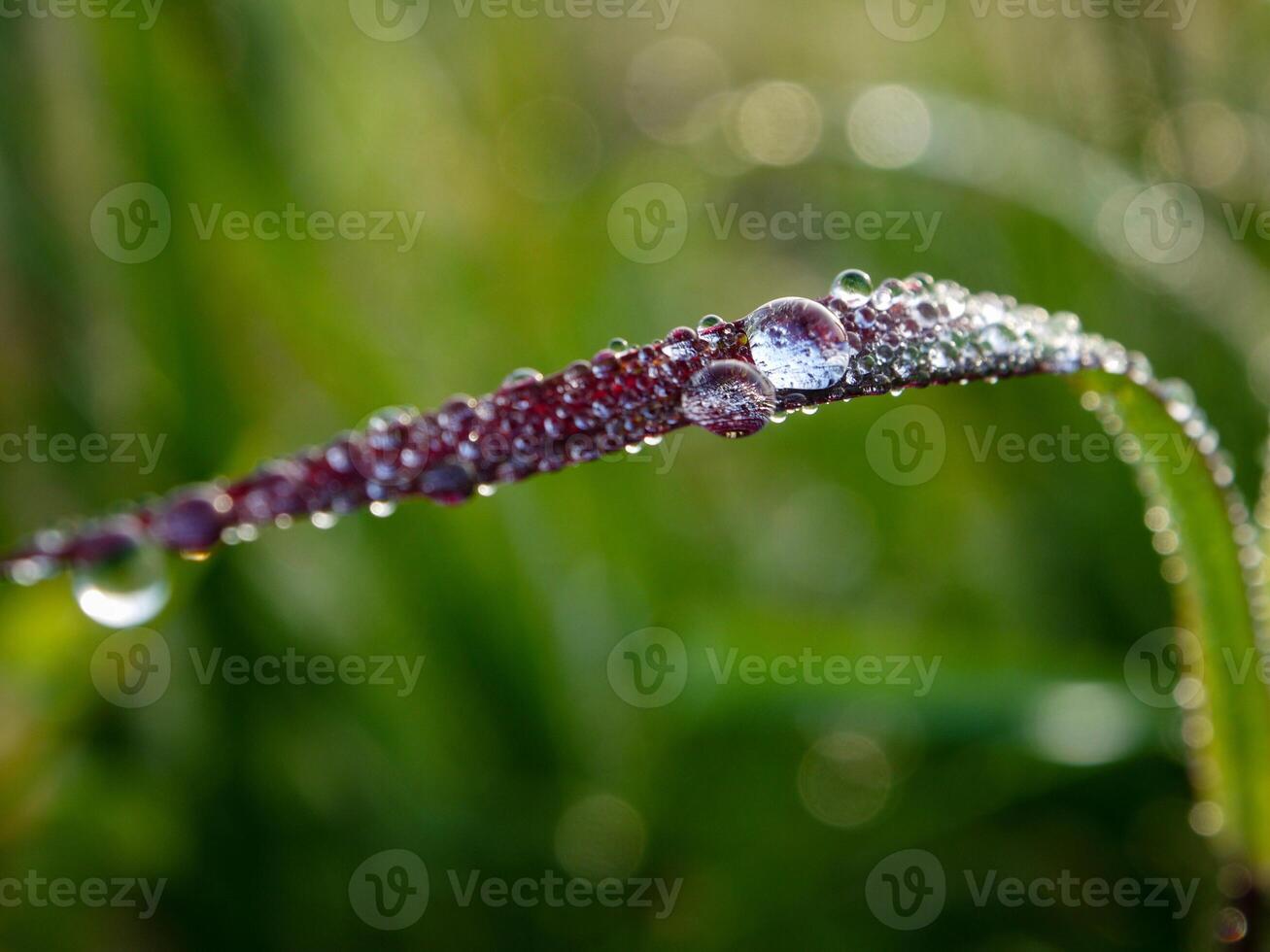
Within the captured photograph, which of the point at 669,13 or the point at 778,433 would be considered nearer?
the point at 778,433

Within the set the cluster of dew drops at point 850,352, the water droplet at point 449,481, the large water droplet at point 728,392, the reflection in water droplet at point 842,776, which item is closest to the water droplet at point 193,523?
the cluster of dew drops at point 850,352

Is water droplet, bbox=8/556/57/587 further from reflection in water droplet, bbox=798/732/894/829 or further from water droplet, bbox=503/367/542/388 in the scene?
reflection in water droplet, bbox=798/732/894/829

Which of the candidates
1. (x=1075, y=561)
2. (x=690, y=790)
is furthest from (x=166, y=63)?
(x=1075, y=561)

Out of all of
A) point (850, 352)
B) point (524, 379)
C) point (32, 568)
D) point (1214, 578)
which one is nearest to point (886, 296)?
point (850, 352)

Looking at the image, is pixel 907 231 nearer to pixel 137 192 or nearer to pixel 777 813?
pixel 777 813

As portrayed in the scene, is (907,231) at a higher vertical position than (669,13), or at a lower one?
lower

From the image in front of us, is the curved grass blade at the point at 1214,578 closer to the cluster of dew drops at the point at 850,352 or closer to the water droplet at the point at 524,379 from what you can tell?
the cluster of dew drops at the point at 850,352
